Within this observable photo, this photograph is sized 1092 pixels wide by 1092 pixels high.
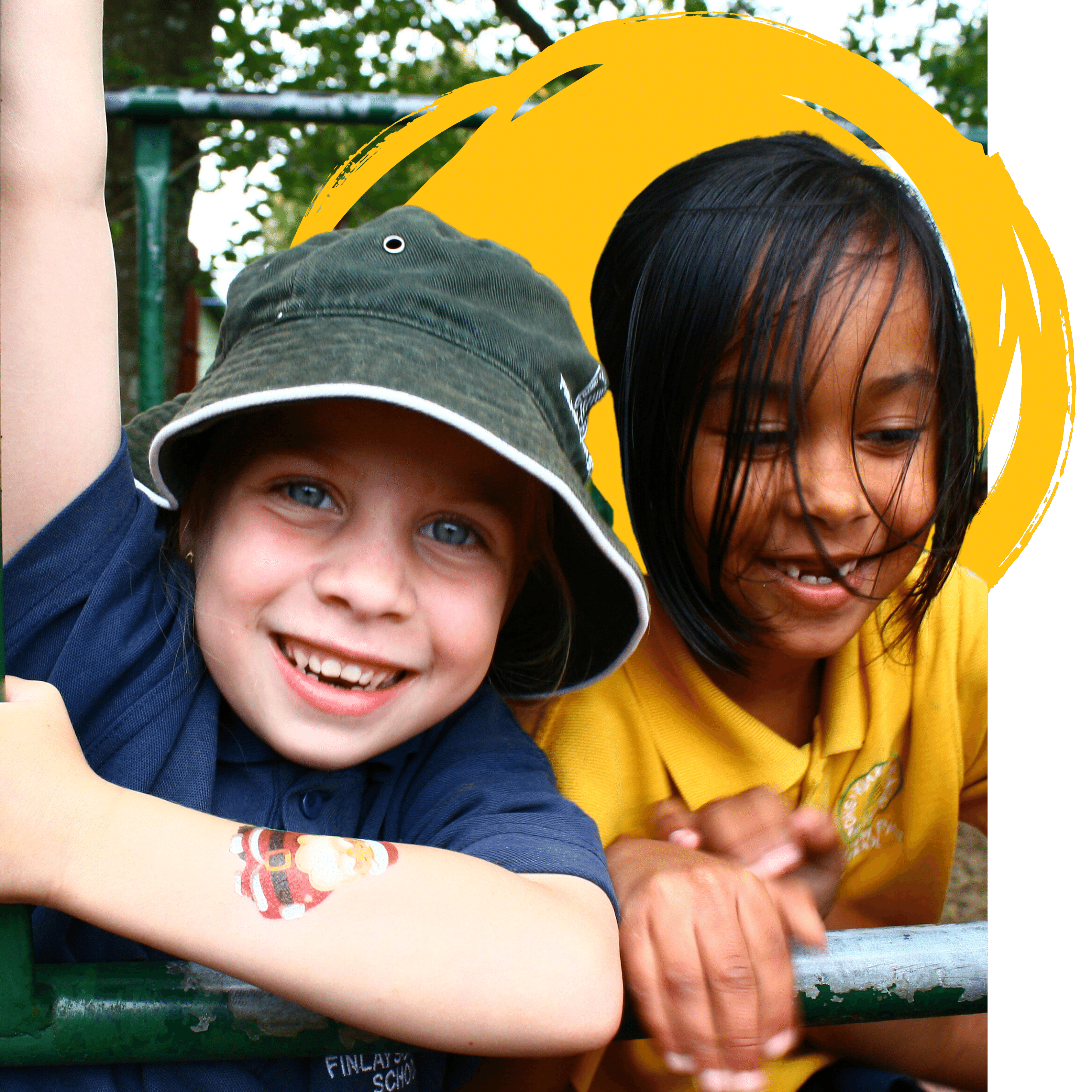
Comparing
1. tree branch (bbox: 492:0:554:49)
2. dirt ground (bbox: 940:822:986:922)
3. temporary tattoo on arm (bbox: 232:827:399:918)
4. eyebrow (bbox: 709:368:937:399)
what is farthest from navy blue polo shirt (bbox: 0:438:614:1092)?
dirt ground (bbox: 940:822:986:922)

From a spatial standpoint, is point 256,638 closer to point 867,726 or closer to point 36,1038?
point 36,1038

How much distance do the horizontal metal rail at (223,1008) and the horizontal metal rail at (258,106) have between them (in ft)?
3.95

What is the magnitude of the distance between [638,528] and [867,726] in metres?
0.34

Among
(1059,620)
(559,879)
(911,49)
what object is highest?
(911,49)

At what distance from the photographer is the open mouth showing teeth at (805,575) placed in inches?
37.7

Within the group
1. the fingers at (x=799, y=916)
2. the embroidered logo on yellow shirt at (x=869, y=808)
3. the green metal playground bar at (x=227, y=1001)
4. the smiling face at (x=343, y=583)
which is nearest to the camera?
the green metal playground bar at (x=227, y=1001)

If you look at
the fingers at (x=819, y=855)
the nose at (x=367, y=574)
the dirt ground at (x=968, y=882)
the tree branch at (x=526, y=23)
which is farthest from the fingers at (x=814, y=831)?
the dirt ground at (x=968, y=882)

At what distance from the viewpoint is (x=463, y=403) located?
2.26 feet

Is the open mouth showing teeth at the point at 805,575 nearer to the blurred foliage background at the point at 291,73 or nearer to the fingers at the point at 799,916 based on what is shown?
the fingers at the point at 799,916

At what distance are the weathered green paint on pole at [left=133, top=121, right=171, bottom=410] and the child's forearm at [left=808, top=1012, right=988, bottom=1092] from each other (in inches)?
48.2

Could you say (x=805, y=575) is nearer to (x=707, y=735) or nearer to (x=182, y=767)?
(x=707, y=735)

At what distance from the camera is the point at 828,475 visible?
2.89 feet

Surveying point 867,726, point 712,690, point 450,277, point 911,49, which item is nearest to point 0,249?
point 450,277

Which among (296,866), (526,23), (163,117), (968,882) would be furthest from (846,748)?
(968,882)
